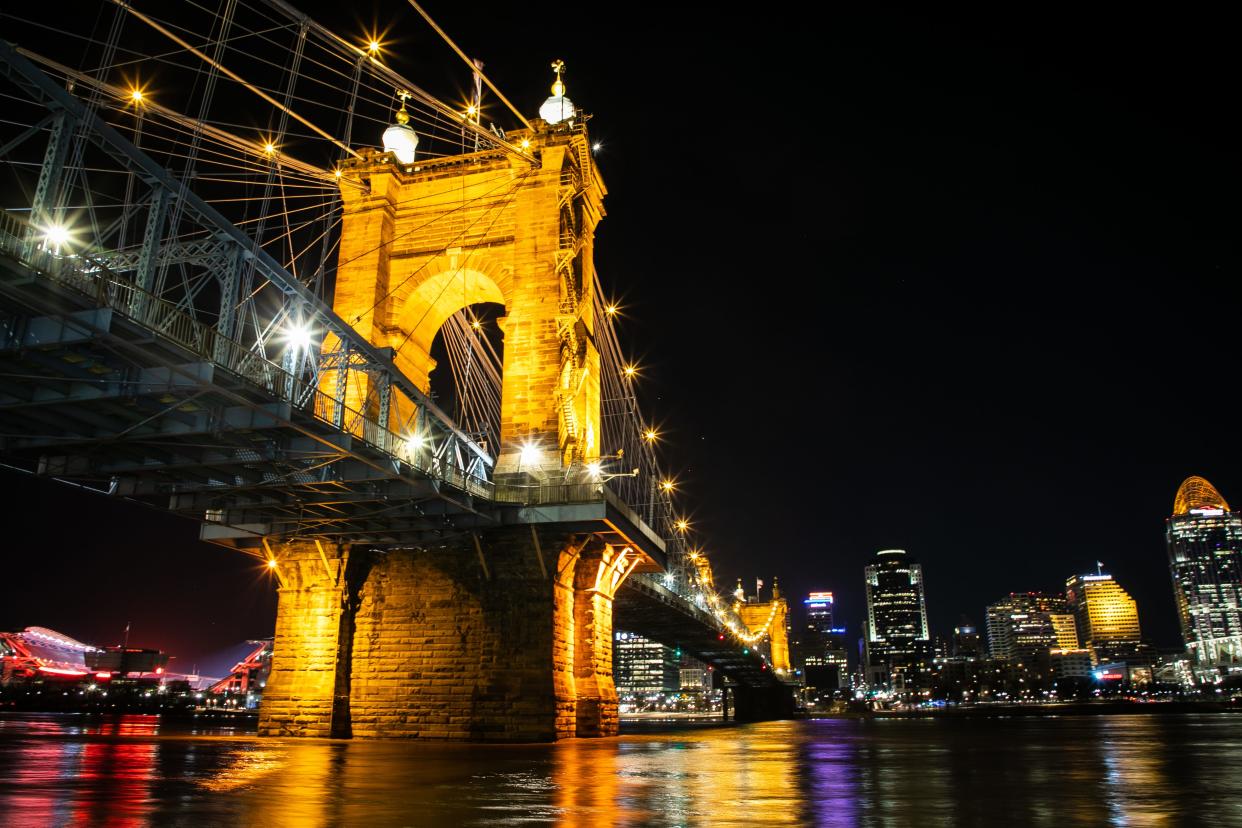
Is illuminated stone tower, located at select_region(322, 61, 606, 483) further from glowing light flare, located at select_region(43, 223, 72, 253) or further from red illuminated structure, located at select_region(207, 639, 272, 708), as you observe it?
red illuminated structure, located at select_region(207, 639, 272, 708)

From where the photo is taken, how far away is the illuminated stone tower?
31.3 metres

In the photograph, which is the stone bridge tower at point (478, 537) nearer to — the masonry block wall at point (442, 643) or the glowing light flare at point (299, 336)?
the masonry block wall at point (442, 643)

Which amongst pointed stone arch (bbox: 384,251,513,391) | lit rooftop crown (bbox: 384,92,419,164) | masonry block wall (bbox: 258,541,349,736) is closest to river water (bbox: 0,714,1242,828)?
masonry block wall (bbox: 258,541,349,736)

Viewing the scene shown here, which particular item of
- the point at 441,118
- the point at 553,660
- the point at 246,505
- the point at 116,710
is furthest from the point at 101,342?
the point at 116,710

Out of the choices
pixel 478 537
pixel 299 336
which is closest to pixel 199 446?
pixel 299 336

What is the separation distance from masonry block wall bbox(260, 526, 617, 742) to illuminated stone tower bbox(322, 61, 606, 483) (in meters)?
3.70

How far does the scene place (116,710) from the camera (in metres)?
101

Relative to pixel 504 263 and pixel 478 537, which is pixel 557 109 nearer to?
pixel 504 263

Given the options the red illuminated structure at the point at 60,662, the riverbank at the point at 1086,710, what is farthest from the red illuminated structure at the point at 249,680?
the riverbank at the point at 1086,710

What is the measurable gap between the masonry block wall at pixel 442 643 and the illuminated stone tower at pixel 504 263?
3696mm

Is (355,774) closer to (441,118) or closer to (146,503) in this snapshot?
(146,503)

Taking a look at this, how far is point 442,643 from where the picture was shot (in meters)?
29.2

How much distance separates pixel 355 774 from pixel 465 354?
3263cm

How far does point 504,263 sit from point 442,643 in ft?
48.4
